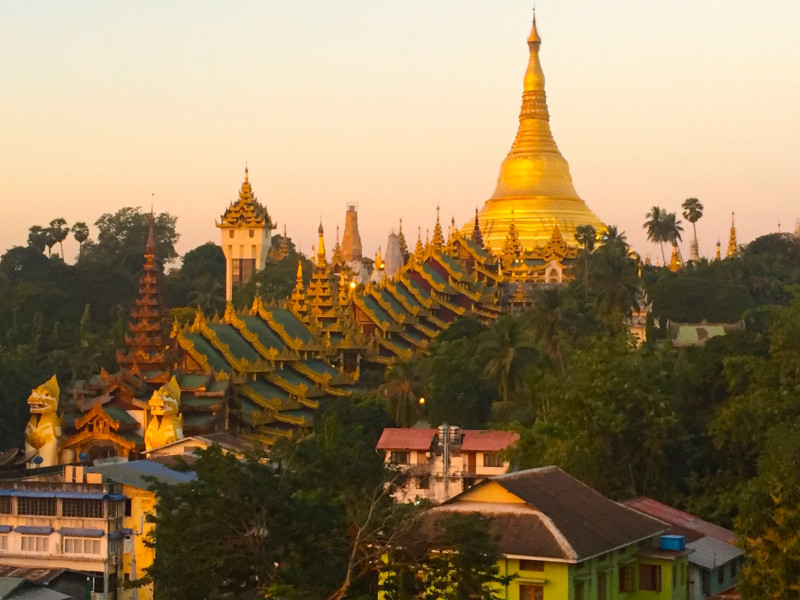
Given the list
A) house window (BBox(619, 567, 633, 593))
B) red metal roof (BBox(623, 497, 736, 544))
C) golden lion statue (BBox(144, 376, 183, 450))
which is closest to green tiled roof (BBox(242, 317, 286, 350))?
golden lion statue (BBox(144, 376, 183, 450))

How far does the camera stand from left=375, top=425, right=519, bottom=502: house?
49.2m

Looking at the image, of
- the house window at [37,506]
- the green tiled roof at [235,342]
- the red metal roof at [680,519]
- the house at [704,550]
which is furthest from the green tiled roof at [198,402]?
the house at [704,550]

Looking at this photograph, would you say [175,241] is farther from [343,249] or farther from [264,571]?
[264,571]

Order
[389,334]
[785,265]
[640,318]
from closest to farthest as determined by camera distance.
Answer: [389,334], [640,318], [785,265]

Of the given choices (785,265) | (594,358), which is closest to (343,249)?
(785,265)

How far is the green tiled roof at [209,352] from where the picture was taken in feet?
194

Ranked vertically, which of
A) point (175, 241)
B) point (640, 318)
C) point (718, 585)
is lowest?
point (718, 585)

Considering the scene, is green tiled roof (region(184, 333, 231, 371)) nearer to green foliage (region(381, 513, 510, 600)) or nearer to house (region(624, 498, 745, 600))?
house (region(624, 498, 745, 600))

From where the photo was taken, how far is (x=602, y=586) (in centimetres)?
3288

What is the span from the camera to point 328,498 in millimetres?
31953

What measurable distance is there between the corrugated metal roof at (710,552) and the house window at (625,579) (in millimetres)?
1766

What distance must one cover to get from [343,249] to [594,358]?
97.8 meters

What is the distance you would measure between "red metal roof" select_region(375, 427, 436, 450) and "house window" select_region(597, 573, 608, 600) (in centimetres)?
1693

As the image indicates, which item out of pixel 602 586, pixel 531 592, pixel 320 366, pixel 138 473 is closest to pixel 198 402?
pixel 320 366
